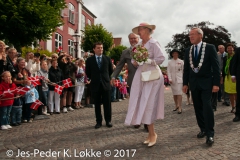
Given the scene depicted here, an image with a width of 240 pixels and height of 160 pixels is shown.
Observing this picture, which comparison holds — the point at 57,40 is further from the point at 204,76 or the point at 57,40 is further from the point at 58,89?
the point at 204,76

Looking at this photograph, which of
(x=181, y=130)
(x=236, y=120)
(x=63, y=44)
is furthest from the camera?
(x=63, y=44)

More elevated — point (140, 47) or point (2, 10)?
point (2, 10)

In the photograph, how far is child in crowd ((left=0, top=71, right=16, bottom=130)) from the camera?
7023 millimetres

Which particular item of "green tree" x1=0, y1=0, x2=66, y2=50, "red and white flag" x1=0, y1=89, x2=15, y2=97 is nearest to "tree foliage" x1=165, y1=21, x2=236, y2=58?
"green tree" x1=0, y1=0, x2=66, y2=50

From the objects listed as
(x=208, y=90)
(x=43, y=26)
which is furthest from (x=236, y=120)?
(x=43, y=26)

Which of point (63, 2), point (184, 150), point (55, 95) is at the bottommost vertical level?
point (184, 150)

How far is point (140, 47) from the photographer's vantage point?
511cm

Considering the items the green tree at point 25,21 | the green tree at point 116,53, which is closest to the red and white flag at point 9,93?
the green tree at point 25,21

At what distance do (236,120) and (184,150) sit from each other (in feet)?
11.4

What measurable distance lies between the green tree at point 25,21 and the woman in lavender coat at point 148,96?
1246cm

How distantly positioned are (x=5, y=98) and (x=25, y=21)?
1034 centimetres

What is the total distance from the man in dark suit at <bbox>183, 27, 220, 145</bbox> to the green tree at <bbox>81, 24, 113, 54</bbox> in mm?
32106

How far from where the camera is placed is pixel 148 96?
503 centimetres

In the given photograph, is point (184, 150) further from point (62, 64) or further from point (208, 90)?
point (62, 64)
